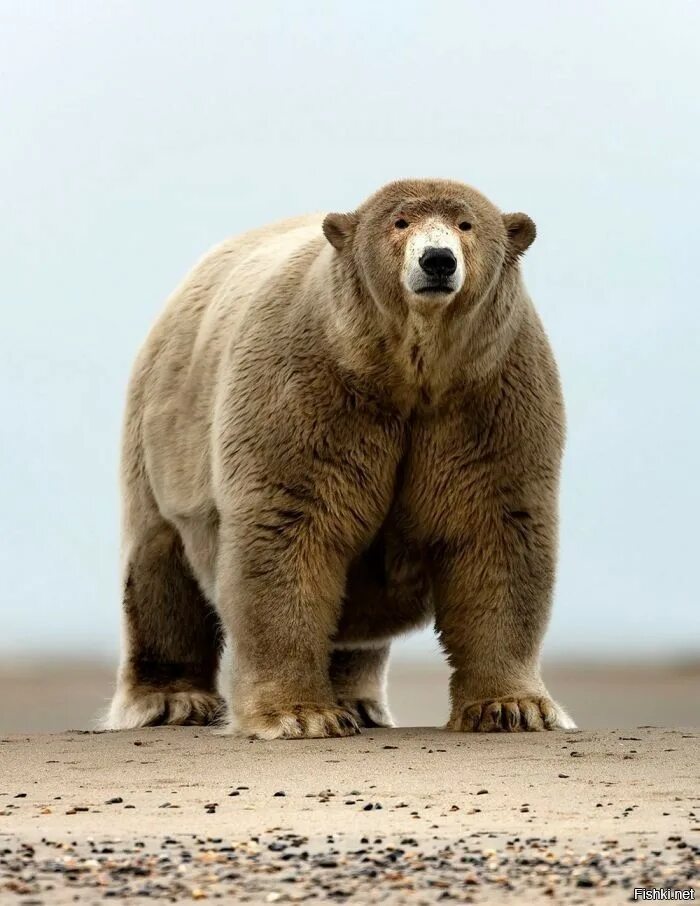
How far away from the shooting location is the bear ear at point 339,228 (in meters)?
8.99

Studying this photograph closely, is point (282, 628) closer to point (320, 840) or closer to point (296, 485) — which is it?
point (296, 485)

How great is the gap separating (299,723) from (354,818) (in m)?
2.52

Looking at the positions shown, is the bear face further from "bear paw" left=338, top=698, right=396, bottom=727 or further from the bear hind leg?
"bear paw" left=338, top=698, right=396, bottom=727

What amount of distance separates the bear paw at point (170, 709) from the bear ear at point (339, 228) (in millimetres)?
2904

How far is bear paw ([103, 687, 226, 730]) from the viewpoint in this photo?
1041 centimetres

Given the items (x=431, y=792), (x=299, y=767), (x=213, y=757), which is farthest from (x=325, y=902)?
(x=213, y=757)

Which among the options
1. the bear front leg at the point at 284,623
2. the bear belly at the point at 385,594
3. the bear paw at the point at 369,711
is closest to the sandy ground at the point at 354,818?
the bear front leg at the point at 284,623

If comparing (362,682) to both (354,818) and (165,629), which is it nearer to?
(165,629)

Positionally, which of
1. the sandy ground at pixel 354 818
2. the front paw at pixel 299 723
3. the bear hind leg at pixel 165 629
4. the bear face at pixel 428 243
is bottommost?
the sandy ground at pixel 354 818

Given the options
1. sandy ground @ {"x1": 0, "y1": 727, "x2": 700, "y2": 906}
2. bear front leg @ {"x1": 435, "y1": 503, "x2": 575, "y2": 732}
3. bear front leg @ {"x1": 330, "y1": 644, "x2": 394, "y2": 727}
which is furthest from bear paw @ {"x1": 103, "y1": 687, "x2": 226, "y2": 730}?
bear front leg @ {"x1": 435, "y1": 503, "x2": 575, "y2": 732}

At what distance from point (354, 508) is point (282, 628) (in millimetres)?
701

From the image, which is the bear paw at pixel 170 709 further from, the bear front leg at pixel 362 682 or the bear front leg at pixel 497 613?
the bear front leg at pixel 497 613

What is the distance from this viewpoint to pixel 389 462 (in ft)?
29.6

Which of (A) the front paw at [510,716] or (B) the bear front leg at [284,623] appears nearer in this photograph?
(B) the bear front leg at [284,623]
